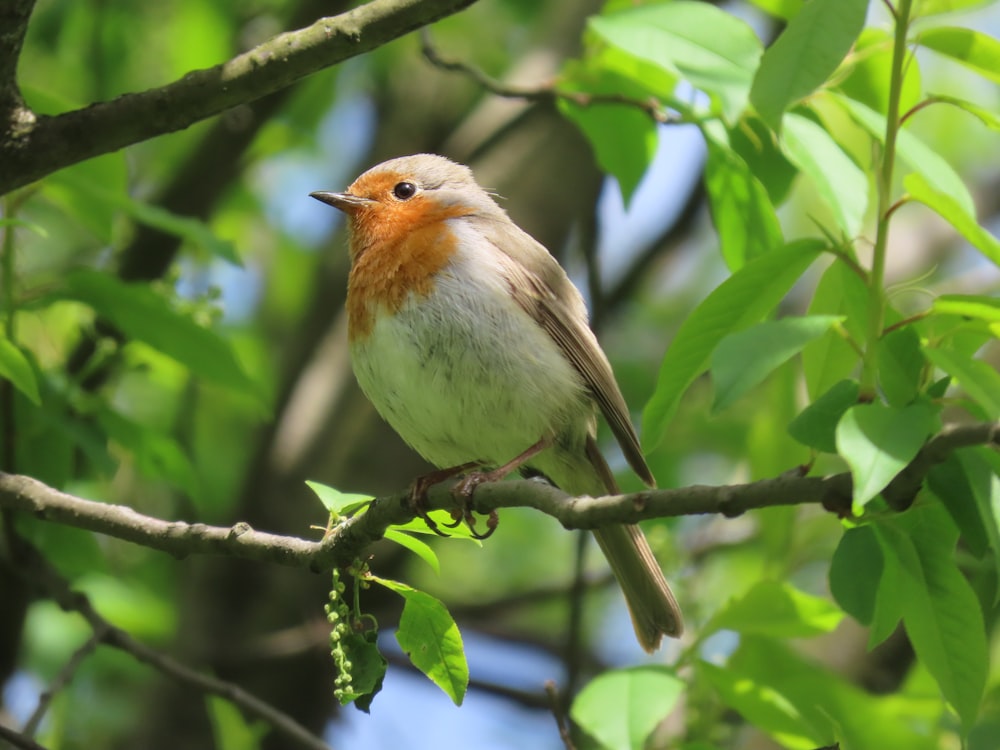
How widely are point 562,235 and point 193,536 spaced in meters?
4.17

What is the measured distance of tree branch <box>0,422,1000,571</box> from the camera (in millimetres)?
2051

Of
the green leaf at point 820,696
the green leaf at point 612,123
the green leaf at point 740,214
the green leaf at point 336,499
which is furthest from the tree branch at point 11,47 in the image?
the green leaf at point 820,696

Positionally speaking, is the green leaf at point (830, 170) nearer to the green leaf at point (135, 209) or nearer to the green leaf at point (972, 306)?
the green leaf at point (972, 306)

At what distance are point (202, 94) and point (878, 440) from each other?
1918 millimetres

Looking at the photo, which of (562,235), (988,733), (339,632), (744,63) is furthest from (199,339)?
(562,235)

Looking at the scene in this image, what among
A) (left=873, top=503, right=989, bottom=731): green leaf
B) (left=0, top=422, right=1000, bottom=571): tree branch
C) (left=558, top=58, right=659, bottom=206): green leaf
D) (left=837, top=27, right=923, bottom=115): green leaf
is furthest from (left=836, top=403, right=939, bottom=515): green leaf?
(left=558, top=58, right=659, bottom=206): green leaf

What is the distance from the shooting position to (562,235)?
6879 mm

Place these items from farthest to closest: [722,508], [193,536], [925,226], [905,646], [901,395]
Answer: [925,226]
[905,646]
[193,536]
[901,395]
[722,508]

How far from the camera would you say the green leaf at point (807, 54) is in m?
2.33

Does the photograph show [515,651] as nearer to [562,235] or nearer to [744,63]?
[562,235]

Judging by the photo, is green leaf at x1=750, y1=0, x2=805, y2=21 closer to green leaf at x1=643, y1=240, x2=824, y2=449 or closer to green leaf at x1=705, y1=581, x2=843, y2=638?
green leaf at x1=643, y1=240, x2=824, y2=449

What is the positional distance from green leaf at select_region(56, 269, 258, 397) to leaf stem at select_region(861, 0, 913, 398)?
2.10 meters

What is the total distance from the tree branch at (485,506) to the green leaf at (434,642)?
0.15m

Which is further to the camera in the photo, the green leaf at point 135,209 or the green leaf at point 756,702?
the green leaf at point 135,209
